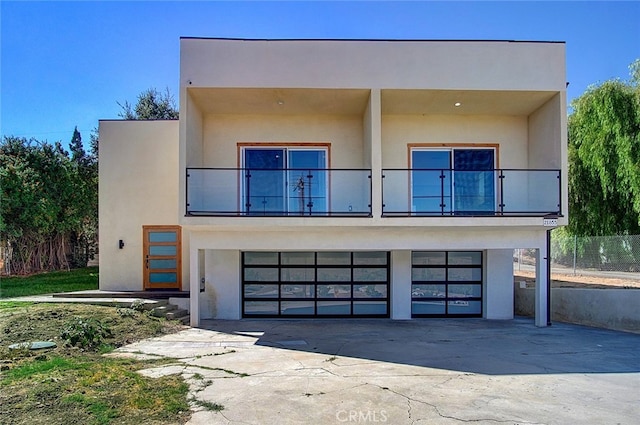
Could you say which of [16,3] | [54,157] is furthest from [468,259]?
[54,157]

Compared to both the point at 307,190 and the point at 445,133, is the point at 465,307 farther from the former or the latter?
the point at 307,190

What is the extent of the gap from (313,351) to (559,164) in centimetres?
771

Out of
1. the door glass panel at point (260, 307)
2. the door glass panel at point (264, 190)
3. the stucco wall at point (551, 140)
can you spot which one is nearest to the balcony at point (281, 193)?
the door glass panel at point (264, 190)

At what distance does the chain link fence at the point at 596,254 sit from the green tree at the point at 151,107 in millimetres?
22760

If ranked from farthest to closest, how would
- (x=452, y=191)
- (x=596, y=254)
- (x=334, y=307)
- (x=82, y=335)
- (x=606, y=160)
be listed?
(x=606, y=160), (x=596, y=254), (x=334, y=307), (x=452, y=191), (x=82, y=335)

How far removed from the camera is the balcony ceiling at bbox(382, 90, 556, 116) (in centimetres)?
1076

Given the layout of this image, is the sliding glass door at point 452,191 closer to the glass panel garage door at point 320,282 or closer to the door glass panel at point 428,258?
the door glass panel at point 428,258

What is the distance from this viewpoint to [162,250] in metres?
13.3

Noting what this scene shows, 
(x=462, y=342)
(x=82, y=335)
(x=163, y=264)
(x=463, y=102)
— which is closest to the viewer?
(x=82, y=335)

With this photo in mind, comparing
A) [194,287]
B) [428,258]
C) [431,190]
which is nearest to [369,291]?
[428,258]

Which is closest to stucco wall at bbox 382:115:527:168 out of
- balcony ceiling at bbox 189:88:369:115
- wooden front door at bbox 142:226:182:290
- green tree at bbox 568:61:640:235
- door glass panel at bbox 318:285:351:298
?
balcony ceiling at bbox 189:88:369:115

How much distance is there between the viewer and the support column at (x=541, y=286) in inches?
437

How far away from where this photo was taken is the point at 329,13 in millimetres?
11258

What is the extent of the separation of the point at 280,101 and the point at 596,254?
14194mm
